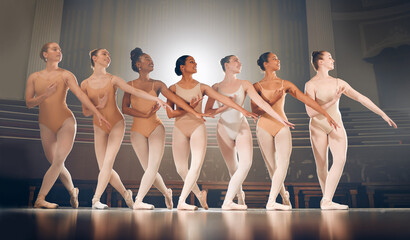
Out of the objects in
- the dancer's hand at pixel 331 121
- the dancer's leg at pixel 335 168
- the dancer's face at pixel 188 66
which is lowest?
the dancer's leg at pixel 335 168

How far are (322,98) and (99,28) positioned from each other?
181 inches

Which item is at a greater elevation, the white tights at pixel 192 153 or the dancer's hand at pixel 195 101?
the dancer's hand at pixel 195 101

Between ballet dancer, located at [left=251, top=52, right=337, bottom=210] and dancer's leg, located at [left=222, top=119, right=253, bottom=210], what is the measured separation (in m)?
0.20

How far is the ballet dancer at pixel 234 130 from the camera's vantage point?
10.3 feet

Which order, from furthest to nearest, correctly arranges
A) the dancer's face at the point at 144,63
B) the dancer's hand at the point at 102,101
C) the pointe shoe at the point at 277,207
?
the dancer's face at the point at 144,63
the dancer's hand at the point at 102,101
the pointe shoe at the point at 277,207

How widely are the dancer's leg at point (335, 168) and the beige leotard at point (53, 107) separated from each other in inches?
99.6

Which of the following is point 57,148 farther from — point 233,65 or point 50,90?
point 233,65

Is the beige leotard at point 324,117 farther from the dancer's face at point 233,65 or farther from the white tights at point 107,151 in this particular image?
the white tights at point 107,151

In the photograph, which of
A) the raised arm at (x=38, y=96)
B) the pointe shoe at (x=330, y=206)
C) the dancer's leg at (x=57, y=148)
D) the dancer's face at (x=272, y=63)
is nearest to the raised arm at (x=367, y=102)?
the dancer's face at (x=272, y=63)

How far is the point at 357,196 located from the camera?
5.11 meters

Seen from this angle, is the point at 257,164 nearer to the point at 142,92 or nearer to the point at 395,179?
the point at 395,179

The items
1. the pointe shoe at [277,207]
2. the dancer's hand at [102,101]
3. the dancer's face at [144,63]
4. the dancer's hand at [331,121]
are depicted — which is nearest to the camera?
the pointe shoe at [277,207]

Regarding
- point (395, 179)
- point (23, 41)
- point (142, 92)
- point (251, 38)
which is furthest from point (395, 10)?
point (23, 41)

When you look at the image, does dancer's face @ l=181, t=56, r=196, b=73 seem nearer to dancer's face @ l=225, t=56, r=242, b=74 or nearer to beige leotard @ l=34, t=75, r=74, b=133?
dancer's face @ l=225, t=56, r=242, b=74
